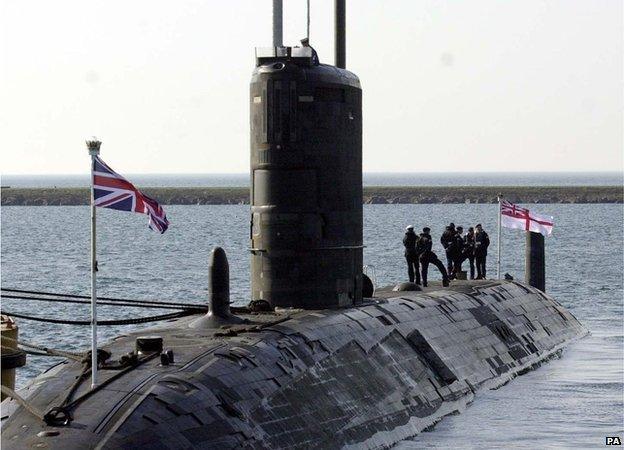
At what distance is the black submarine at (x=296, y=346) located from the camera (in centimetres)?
1587

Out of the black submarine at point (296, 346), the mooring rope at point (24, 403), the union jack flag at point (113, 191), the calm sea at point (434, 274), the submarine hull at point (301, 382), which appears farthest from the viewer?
the calm sea at point (434, 274)

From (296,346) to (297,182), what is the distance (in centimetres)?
410

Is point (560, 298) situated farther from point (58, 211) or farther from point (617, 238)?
point (58, 211)

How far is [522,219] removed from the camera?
37812 millimetres

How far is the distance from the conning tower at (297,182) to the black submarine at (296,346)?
0.03m

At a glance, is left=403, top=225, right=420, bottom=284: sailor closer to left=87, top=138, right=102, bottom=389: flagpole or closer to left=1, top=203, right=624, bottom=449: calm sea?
left=1, top=203, right=624, bottom=449: calm sea

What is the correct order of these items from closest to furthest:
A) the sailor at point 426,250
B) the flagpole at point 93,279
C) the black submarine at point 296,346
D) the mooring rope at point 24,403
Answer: the mooring rope at point 24,403 < the flagpole at point 93,279 < the black submarine at point 296,346 < the sailor at point 426,250

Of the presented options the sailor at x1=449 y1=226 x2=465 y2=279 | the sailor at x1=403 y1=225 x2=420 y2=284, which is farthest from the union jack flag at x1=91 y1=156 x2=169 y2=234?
the sailor at x1=449 y1=226 x2=465 y2=279

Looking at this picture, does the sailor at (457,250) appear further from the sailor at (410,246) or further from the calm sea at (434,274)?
the calm sea at (434,274)

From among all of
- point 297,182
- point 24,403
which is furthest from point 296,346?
point 24,403

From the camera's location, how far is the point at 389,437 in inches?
805

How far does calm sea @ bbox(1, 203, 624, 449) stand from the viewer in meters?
24.7

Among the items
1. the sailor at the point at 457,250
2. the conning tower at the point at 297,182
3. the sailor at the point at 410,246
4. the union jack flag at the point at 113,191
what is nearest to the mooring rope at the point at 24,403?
the union jack flag at the point at 113,191

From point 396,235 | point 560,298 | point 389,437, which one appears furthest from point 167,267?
point 389,437
